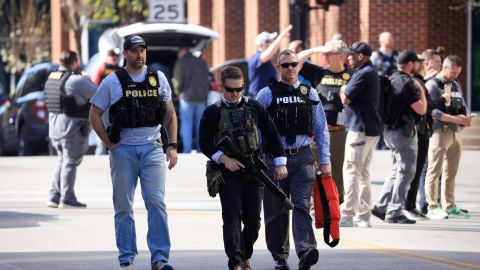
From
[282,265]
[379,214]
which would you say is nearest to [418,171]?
[379,214]

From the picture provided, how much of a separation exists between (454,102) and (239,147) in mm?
5710

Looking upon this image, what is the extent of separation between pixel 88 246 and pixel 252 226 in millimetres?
2546

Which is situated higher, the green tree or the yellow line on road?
the green tree

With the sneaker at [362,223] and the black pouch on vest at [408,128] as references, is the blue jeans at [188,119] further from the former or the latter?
the sneaker at [362,223]

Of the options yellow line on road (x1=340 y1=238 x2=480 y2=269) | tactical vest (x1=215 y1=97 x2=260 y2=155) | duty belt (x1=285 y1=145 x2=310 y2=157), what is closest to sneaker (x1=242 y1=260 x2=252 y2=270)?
tactical vest (x1=215 y1=97 x2=260 y2=155)

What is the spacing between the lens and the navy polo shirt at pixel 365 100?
586 inches

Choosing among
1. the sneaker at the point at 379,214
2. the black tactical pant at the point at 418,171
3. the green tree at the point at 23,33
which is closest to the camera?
the sneaker at the point at 379,214

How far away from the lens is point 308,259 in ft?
38.6

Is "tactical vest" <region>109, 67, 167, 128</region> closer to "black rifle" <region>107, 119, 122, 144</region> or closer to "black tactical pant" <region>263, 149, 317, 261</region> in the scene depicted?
"black rifle" <region>107, 119, 122, 144</region>

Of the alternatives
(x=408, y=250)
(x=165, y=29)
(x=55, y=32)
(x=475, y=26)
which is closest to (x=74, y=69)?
(x=408, y=250)

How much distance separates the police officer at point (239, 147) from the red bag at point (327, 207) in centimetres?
82

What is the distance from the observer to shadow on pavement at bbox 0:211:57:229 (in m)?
15.5


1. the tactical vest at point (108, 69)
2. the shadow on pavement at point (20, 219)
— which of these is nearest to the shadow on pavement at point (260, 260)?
the shadow on pavement at point (20, 219)

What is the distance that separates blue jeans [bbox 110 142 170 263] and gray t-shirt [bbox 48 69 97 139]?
5.65 metres
